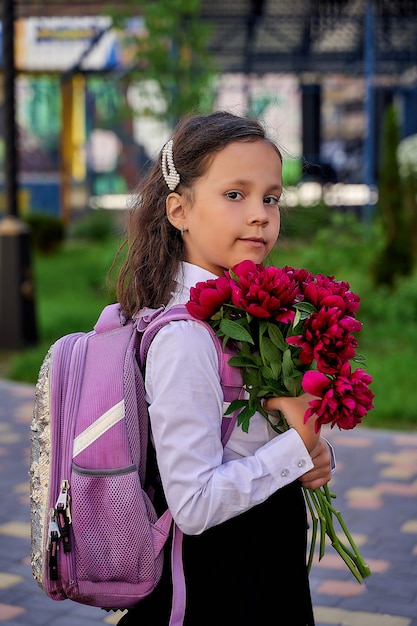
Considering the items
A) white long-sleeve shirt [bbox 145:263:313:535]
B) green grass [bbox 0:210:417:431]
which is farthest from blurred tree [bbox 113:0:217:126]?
white long-sleeve shirt [bbox 145:263:313:535]

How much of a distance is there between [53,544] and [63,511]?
0.07 m

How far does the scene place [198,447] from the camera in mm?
1771

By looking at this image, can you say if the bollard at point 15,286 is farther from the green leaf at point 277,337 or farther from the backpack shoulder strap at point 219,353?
the green leaf at point 277,337

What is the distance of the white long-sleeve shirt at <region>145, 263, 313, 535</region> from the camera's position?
5.81 feet

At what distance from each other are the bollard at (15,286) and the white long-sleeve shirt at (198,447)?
606 centimetres

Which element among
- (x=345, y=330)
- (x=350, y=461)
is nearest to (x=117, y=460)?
(x=345, y=330)

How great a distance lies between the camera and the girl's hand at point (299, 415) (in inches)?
71.9

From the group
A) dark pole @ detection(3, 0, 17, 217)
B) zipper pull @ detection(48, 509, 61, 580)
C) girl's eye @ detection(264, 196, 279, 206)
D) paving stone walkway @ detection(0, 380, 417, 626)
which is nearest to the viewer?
zipper pull @ detection(48, 509, 61, 580)

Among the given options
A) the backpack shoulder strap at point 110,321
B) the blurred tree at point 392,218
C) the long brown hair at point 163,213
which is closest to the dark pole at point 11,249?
the blurred tree at point 392,218

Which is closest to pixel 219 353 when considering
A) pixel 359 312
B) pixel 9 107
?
pixel 9 107

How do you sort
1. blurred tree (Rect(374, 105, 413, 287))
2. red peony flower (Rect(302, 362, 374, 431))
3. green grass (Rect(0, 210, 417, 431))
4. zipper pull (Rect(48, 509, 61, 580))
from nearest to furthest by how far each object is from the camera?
red peony flower (Rect(302, 362, 374, 431)) < zipper pull (Rect(48, 509, 61, 580)) < green grass (Rect(0, 210, 417, 431)) < blurred tree (Rect(374, 105, 413, 287))

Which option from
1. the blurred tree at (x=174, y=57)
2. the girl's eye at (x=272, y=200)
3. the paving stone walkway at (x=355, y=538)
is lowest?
the paving stone walkway at (x=355, y=538)

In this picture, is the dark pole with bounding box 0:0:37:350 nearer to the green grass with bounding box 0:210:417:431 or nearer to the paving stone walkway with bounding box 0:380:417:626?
the green grass with bounding box 0:210:417:431

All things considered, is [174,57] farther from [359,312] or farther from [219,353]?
[219,353]
